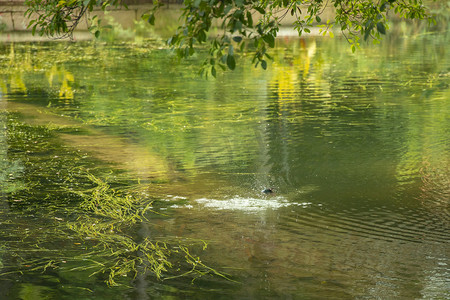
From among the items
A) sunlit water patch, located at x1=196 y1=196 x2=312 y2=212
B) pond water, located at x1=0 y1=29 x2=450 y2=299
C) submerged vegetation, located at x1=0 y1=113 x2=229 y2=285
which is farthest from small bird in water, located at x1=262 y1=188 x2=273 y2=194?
submerged vegetation, located at x1=0 y1=113 x2=229 y2=285

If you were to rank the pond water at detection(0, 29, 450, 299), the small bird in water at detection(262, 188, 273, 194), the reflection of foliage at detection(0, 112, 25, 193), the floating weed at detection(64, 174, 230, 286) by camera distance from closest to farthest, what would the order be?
1. the pond water at detection(0, 29, 450, 299)
2. the floating weed at detection(64, 174, 230, 286)
3. the small bird in water at detection(262, 188, 273, 194)
4. the reflection of foliage at detection(0, 112, 25, 193)

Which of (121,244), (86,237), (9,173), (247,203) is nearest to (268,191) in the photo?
(247,203)

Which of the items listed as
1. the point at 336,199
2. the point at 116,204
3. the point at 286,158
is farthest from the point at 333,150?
the point at 116,204

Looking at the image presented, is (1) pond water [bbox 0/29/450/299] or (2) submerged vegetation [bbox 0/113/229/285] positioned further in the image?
(2) submerged vegetation [bbox 0/113/229/285]

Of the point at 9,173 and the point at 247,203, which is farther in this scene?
the point at 9,173

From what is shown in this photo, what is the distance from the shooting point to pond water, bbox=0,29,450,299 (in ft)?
18.6

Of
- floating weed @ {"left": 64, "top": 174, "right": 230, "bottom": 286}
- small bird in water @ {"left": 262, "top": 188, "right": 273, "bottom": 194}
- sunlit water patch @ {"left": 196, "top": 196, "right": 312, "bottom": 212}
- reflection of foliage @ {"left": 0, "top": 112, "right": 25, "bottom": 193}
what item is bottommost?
floating weed @ {"left": 64, "top": 174, "right": 230, "bottom": 286}

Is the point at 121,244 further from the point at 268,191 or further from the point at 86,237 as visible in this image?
the point at 268,191

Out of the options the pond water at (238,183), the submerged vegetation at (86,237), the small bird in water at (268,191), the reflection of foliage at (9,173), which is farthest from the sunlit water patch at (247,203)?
the reflection of foliage at (9,173)

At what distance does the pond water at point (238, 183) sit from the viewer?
18.6 ft

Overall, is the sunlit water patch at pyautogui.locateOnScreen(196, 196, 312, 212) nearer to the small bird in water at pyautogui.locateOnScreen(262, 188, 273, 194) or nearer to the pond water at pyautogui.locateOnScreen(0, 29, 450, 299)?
the pond water at pyautogui.locateOnScreen(0, 29, 450, 299)

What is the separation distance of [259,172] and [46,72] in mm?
11783

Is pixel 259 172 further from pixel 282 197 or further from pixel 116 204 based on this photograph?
pixel 116 204

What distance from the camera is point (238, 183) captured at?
8234 millimetres
